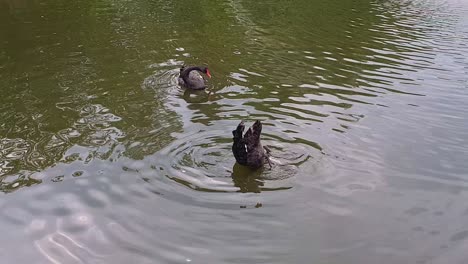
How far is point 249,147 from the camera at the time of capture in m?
7.82

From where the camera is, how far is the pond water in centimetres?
635

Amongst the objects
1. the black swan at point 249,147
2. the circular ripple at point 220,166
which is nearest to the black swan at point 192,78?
the circular ripple at point 220,166

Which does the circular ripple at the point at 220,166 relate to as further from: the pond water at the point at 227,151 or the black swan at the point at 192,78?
the black swan at the point at 192,78

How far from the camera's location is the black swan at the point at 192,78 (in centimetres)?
1229

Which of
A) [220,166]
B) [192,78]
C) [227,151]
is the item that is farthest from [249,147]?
[192,78]

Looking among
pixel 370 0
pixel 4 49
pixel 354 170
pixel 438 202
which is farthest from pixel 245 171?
pixel 370 0

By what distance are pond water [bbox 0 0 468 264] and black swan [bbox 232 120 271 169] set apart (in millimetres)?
209

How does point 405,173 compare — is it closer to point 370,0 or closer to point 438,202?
point 438,202

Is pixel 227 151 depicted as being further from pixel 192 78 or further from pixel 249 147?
pixel 192 78

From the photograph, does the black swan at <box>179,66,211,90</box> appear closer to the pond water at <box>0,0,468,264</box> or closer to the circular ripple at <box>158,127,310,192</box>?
the pond water at <box>0,0,468,264</box>

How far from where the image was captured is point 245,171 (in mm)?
8070

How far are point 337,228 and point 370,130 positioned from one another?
3.71m

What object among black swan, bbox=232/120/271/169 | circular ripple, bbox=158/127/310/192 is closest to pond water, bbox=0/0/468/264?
circular ripple, bbox=158/127/310/192

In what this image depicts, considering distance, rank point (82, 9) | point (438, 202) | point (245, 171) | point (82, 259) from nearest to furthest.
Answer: point (82, 259) → point (438, 202) → point (245, 171) → point (82, 9)
